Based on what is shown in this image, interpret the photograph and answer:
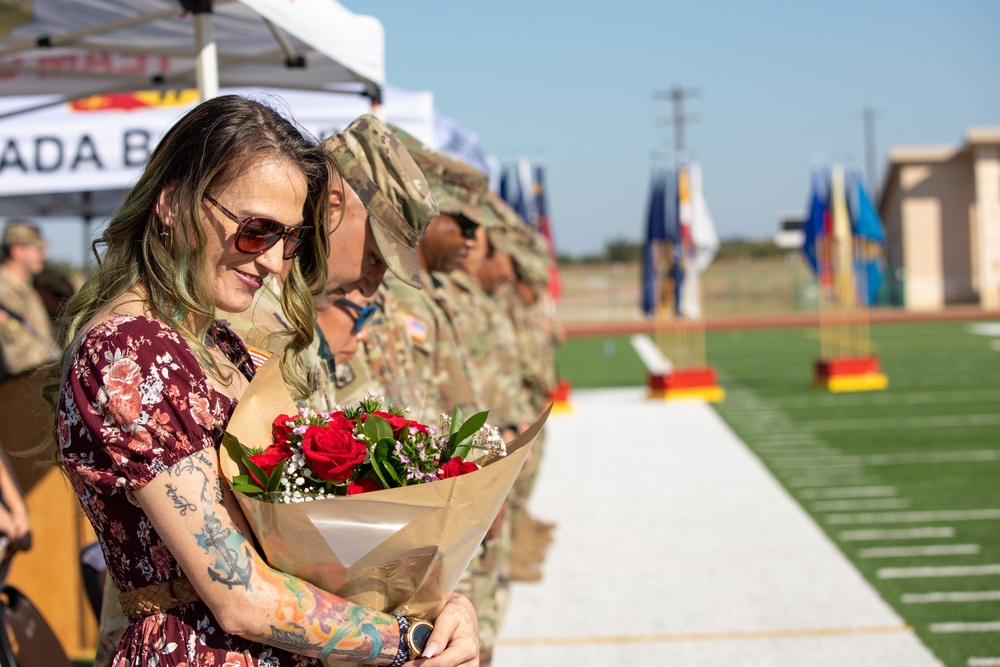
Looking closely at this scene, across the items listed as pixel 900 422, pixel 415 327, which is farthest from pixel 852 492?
pixel 415 327

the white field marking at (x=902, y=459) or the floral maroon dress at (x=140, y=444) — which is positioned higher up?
the floral maroon dress at (x=140, y=444)

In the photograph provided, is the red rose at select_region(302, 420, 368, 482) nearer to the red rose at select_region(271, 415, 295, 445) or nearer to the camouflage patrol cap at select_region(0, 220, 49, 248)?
the red rose at select_region(271, 415, 295, 445)

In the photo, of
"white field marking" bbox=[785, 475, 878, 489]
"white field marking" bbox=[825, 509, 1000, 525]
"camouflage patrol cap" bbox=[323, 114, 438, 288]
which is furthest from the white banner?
"white field marking" bbox=[785, 475, 878, 489]

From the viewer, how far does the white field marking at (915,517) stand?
8.37 meters

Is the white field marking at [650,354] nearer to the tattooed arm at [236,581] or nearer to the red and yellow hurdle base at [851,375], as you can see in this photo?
the red and yellow hurdle base at [851,375]

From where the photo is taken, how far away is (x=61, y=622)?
5.54m

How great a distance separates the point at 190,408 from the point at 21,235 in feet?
25.2

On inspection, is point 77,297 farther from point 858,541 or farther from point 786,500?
point 786,500

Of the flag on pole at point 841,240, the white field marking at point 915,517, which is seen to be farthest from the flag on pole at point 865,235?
the white field marking at point 915,517

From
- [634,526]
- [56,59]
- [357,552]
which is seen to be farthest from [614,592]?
[357,552]

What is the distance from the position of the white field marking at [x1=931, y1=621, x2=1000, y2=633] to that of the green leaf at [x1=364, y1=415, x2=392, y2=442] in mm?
4906

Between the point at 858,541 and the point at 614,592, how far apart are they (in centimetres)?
220

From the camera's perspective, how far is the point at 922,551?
293 inches

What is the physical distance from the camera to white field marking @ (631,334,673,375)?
2170cm
